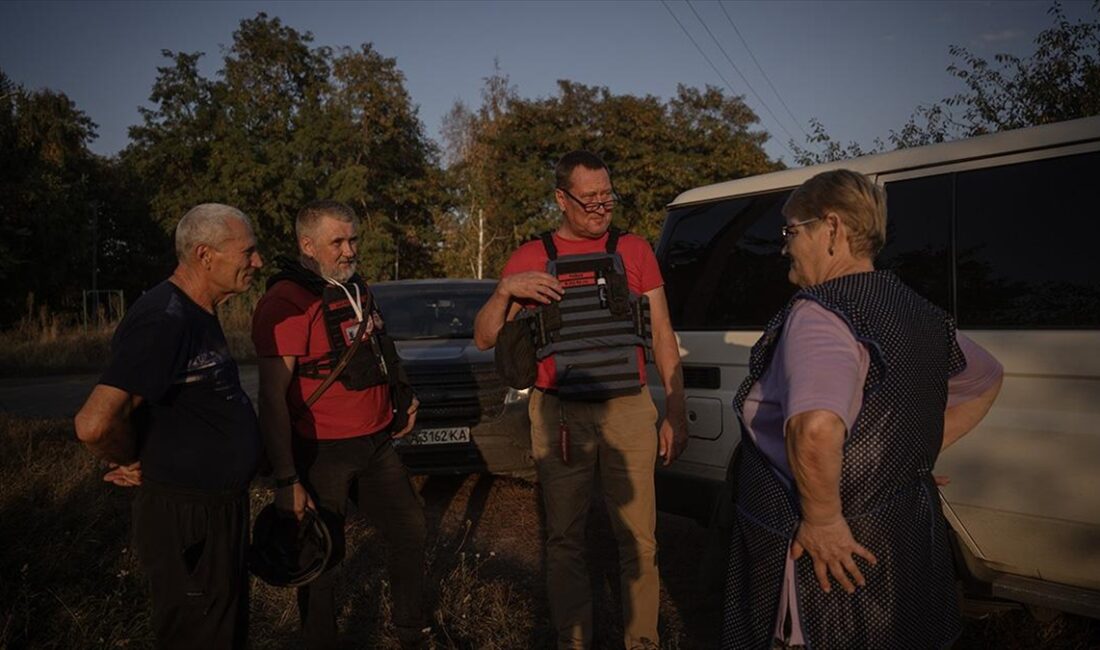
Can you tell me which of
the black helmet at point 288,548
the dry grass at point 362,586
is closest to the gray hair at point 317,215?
the black helmet at point 288,548

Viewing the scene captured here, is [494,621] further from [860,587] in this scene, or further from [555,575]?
[860,587]

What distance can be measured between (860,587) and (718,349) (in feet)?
6.24

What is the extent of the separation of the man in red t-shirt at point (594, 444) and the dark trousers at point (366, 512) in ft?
2.17

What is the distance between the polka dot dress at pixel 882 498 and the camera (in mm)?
1824

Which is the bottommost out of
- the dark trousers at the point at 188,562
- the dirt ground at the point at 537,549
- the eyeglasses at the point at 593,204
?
the dirt ground at the point at 537,549

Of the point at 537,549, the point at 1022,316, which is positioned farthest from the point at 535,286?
the point at 537,549

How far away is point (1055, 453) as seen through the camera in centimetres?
269

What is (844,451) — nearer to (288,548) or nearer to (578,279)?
(578,279)

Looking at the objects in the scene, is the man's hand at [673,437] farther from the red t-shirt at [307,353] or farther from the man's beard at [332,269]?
the man's beard at [332,269]

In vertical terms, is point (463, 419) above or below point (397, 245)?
below

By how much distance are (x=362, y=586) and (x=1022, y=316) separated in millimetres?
3366

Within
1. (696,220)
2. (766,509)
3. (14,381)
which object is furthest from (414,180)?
(766,509)

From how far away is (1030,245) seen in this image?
2857mm

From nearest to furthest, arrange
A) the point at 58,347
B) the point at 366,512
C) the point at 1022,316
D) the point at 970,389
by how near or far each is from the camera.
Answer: the point at 970,389, the point at 1022,316, the point at 366,512, the point at 58,347
